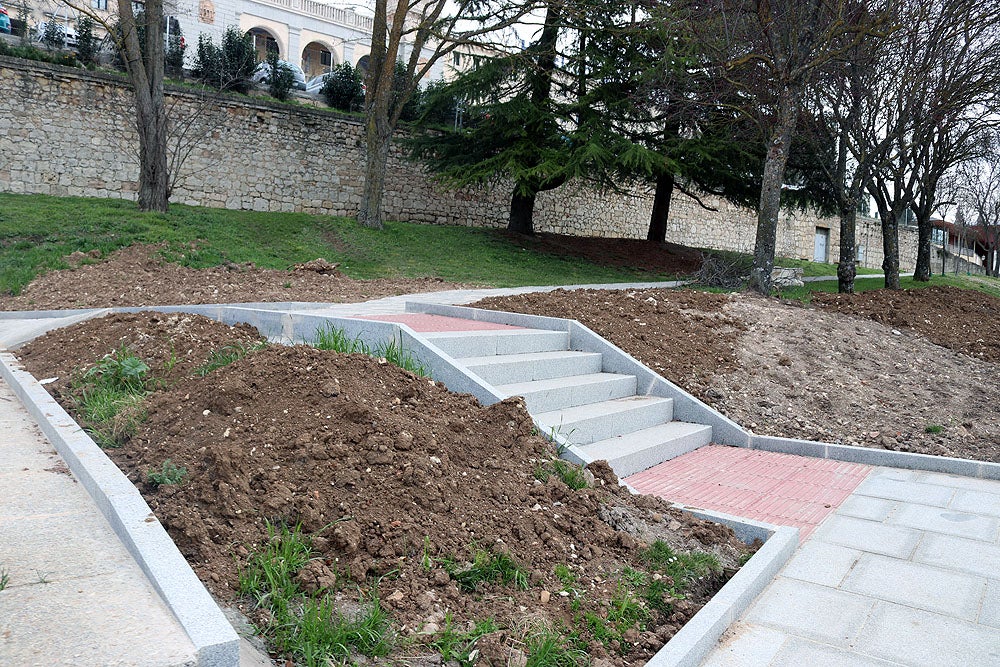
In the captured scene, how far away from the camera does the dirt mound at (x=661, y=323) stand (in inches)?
261

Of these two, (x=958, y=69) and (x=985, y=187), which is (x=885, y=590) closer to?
(x=958, y=69)

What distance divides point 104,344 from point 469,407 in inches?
125

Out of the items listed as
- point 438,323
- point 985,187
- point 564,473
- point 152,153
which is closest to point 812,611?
point 564,473

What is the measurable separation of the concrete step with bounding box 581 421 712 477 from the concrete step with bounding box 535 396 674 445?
54 mm

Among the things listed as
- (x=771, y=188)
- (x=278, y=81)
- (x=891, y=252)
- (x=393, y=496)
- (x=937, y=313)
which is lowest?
(x=393, y=496)

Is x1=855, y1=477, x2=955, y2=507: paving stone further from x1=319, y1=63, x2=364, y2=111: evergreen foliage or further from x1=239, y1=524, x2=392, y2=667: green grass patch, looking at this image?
x1=319, y1=63, x2=364, y2=111: evergreen foliage

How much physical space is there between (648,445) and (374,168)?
1423 cm

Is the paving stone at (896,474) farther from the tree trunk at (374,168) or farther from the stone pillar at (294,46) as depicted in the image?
the stone pillar at (294,46)

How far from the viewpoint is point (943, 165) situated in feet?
55.0

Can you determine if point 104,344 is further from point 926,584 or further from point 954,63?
point 954,63

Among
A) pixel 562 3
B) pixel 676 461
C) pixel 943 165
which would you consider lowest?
pixel 676 461

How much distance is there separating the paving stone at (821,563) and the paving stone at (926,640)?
0.30 meters

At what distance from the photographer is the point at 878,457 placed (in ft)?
17.6

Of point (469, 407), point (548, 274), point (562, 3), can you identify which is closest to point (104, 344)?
point (469, 407)
